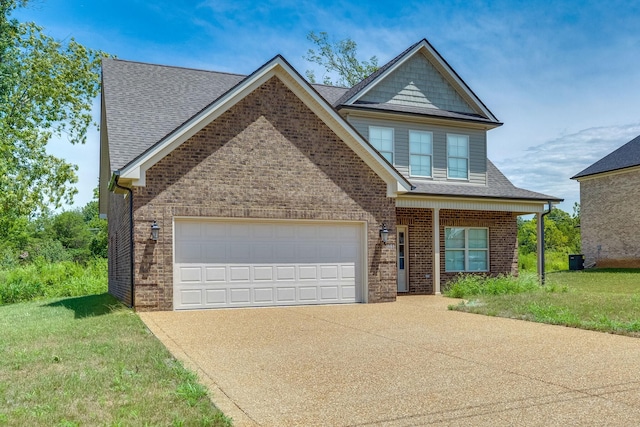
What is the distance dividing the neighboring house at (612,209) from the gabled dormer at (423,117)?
14.1 m

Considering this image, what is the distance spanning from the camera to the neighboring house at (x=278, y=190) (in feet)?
43.1

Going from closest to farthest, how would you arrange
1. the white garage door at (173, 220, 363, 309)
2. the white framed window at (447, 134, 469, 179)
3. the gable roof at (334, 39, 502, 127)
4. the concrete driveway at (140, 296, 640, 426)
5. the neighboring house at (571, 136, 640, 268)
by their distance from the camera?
1. the concrete driveway at (140, 296, 640, 426)
2. the white garage door at (173, 220, 363, 309)
3. the gable roof at (334, 39, 502, 127)
4. the white framed window at (447, 134, 469, 179)
5. the neighboring house at (571, 136, 640, 268)

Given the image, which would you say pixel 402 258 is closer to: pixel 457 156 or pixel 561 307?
pixel 457 156

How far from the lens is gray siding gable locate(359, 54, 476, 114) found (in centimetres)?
1861

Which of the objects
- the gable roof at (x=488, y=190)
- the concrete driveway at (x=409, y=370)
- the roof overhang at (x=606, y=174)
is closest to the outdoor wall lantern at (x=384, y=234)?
the gable roof at (x=488, y=190)

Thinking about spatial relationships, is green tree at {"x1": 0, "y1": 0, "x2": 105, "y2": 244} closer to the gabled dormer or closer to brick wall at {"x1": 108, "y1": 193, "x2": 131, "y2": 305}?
brick wall at {"x1": 108, "y1": 193, "x2": 131, "y2": 305}

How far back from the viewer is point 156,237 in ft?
42.0

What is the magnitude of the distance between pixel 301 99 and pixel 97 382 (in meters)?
9.75

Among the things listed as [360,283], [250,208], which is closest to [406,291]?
[360,283]

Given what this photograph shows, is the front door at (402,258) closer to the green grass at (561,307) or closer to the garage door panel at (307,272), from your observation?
the green grass at (561,307)

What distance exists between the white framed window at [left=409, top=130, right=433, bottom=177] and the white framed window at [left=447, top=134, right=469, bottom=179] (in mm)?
771

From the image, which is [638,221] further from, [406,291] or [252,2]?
[252,2]

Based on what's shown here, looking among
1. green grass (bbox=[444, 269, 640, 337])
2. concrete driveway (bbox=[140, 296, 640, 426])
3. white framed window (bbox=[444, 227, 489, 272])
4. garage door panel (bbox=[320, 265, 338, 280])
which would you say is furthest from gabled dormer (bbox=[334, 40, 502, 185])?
concrete driveway (bbox=[140, 296, 640, 426])

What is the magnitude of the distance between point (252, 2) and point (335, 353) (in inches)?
528
